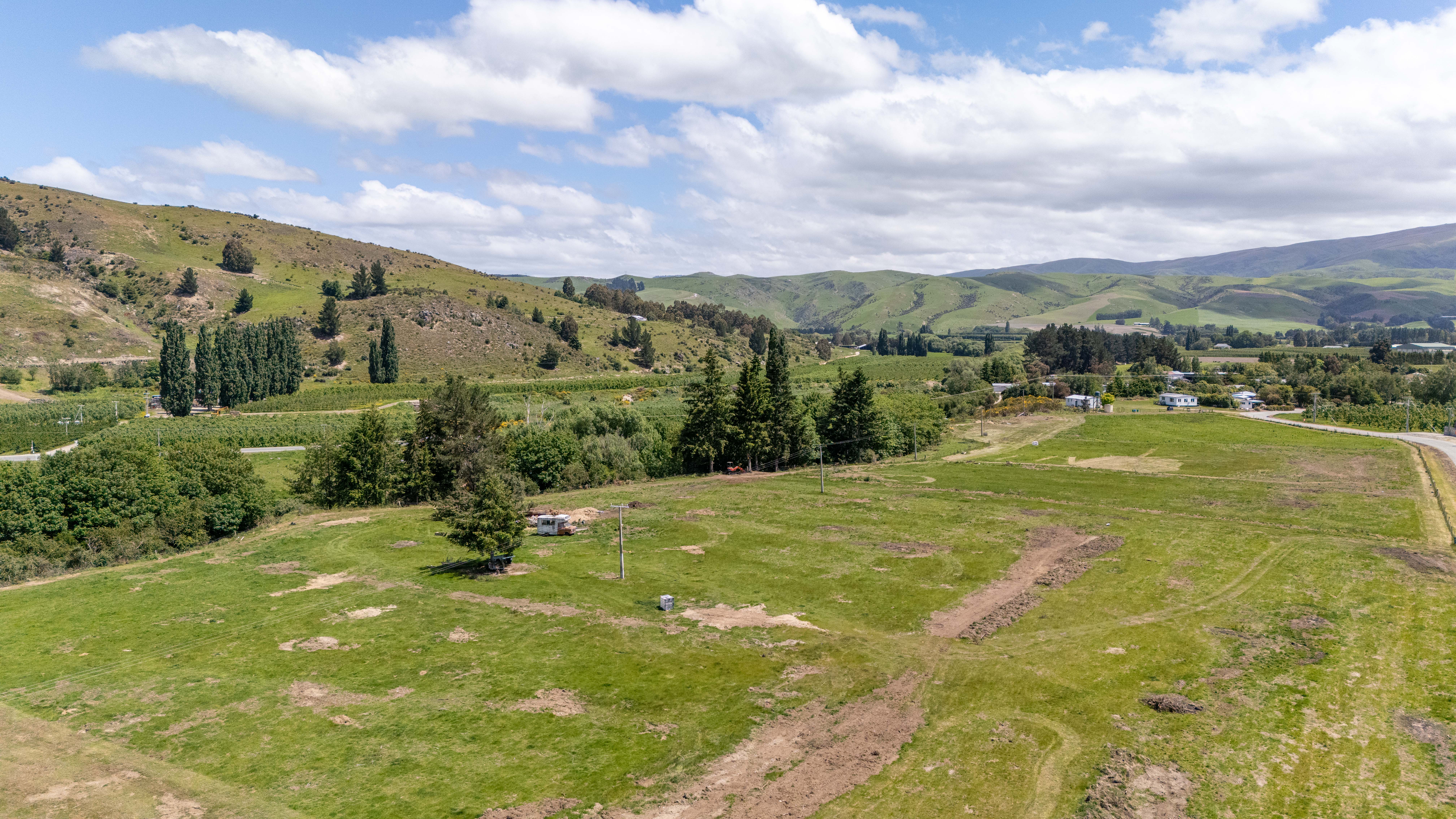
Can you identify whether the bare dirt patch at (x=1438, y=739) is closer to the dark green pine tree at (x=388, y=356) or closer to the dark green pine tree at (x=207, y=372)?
the dark green pine tree at (x=207, y=372)

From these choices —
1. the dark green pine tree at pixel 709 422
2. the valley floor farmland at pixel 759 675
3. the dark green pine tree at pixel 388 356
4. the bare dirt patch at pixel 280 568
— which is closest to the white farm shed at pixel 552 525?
the valley floor farmland at pixel 759 675

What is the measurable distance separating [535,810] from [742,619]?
19.4m

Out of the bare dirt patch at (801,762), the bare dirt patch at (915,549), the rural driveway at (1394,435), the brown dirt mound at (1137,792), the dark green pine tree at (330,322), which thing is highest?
the dark green pine tree at (330,322)

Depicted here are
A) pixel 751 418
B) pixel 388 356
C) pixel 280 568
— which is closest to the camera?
pixel 280 568

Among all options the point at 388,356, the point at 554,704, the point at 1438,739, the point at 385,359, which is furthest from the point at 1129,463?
the point at 385,359

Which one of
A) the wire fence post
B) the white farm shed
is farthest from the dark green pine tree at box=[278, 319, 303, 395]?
the wire fence post

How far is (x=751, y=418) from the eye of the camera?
97.0 meters

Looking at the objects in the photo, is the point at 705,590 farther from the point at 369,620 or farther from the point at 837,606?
the point at 369,620

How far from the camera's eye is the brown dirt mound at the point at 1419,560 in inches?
1918

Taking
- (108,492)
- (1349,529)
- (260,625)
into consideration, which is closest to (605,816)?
(260,625)

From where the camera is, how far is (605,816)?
78.1 ft

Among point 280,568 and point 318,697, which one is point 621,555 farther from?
point 280,568

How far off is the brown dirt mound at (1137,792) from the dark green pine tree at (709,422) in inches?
2801

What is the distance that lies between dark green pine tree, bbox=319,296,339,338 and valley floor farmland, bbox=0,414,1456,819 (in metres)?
133
